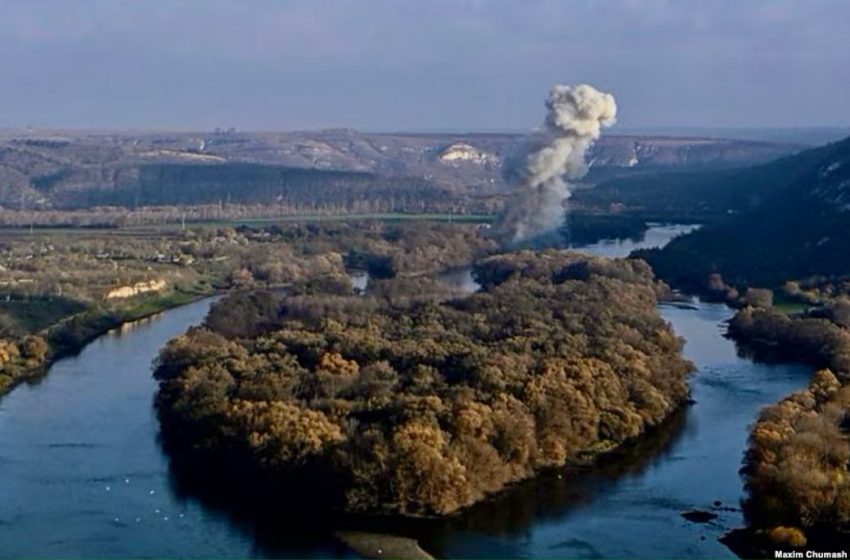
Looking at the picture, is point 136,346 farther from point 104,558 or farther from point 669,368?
point 104,558

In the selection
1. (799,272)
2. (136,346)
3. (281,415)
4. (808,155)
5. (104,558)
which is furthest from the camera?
(808,155)

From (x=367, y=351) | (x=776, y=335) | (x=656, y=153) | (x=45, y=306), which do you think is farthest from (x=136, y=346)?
(x=656, y=153)

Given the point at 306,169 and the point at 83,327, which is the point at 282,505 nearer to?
the point at 83,327

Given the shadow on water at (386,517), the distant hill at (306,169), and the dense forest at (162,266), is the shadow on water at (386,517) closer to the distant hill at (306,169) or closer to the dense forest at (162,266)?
the dense forest at (162,266)

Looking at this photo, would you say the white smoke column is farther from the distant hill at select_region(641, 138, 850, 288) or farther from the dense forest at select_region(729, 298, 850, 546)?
the dense forest at select_region(729, 298, 850, 546)

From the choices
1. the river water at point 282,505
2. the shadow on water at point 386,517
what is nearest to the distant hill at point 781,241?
the river water at point 282,505

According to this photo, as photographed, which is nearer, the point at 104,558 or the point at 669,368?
the point at 104,558

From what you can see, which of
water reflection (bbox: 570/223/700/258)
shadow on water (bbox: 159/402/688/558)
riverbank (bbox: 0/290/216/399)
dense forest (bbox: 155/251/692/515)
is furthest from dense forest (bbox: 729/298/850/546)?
water reflection (bbox: 570/223/700/258)
